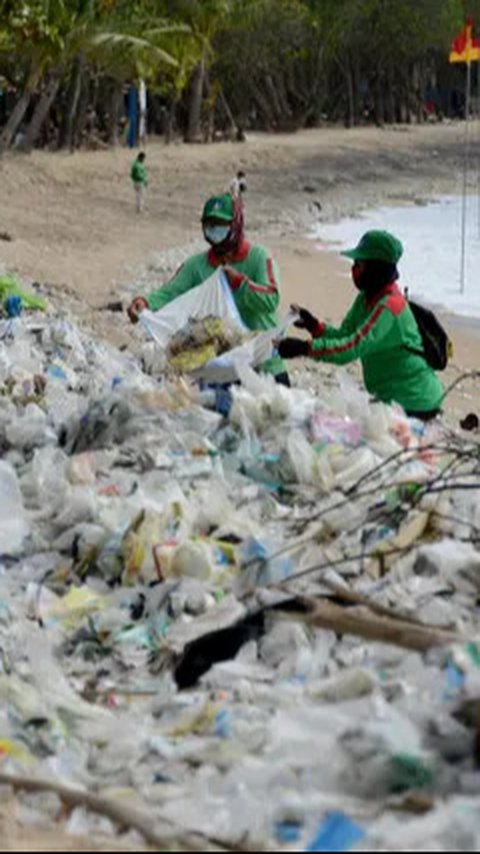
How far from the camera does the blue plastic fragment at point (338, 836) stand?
2998mm

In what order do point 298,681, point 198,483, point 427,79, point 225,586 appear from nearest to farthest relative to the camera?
point 298,681 → point 225,586 → point 198,483 → point 427,79

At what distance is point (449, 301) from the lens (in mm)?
19672

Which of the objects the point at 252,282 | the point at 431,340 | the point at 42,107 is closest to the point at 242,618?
the point at 431,340

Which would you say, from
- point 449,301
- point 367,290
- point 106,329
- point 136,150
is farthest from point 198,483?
point 136,150

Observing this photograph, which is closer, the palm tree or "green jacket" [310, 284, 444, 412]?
"green jacket" [310, 284, 444, 412]

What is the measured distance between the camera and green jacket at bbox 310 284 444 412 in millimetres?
6324

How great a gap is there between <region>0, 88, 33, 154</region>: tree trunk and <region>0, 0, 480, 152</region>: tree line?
0.03 m

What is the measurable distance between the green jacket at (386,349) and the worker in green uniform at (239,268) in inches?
21.5

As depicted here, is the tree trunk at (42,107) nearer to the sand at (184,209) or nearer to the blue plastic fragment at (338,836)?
the sand at (184,209)

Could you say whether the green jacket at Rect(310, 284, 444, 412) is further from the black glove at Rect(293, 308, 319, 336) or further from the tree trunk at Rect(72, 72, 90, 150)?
the tree trunk at Rect(72, 72, 90, 150)

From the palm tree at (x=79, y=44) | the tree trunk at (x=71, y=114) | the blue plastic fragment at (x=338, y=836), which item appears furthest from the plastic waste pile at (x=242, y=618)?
the tree trunk at (x=71, y=114)

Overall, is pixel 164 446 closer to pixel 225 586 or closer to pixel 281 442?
pixel 281 442

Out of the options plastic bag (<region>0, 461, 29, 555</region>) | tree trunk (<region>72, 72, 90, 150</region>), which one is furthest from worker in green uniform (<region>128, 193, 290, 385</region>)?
tree trunk (<region>72, 72, 90, 150</region>)

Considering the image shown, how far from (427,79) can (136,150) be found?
28529 mm
